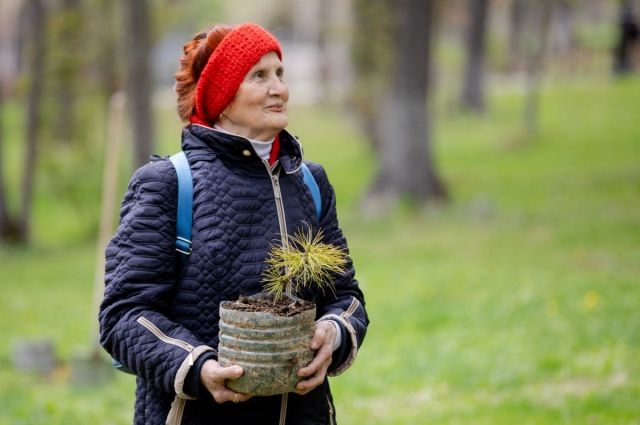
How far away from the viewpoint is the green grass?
728 cm

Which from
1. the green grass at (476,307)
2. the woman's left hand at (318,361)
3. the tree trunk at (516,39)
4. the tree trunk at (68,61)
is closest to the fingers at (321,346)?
the woman's left hand at (318,361)

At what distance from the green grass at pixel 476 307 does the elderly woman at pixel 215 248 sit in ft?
12.3

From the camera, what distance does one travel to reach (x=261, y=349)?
9.34 ft

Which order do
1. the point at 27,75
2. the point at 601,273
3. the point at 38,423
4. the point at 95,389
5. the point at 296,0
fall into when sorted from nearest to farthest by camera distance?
the point at 38,423
the point at 95,389
the point at 601,273
the point at 27,75
the point at 296,0

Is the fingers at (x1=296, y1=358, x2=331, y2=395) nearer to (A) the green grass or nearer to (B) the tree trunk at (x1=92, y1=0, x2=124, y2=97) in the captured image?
(A) the green grass

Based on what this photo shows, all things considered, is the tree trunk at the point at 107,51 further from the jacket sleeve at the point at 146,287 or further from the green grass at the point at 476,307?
the jacket sleeve at the point at 146,287

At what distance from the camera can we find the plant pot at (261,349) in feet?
9.32

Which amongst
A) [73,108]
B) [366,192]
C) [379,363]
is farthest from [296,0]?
[379,363]

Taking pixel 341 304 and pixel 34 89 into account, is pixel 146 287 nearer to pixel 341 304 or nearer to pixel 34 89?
pixel 341 304

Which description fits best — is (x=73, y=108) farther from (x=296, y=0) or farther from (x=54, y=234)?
(x=296, y=0)

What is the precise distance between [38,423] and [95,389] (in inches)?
59.7

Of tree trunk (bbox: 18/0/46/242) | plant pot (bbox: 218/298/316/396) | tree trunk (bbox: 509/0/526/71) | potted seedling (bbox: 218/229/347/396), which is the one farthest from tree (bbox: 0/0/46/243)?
tree trunk (bbox: 509/0/526/71)

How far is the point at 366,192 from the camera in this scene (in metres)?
18.2

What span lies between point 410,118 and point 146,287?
15.0 m
